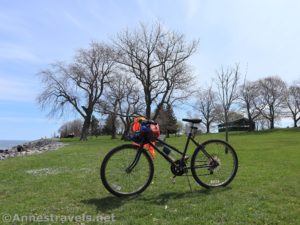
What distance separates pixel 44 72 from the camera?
46.6m

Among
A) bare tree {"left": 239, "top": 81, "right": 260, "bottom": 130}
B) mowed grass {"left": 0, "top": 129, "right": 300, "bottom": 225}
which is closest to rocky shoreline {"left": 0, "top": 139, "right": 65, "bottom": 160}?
mowed grass {"left": 0, "top": 129, "right": 300, "bottom": 225}

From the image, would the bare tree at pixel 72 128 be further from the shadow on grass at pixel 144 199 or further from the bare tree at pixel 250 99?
the shadow on grass at pixel 144 199

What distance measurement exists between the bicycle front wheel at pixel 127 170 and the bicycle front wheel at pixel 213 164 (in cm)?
84

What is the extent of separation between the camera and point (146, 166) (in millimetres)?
5926

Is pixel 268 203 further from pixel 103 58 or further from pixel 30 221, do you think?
pixel 103 58

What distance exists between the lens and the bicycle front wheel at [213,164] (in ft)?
20.3

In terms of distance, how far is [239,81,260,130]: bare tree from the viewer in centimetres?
7294

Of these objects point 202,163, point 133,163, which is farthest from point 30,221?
point 202,163

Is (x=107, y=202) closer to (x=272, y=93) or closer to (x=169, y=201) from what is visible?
(x=169, y=201)

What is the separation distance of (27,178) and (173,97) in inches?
1389

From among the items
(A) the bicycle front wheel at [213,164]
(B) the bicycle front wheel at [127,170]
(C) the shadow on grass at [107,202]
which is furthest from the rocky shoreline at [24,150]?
(A) the bicycle front wheel at [213,164]

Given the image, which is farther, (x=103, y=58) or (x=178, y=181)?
(x=103, y=58)

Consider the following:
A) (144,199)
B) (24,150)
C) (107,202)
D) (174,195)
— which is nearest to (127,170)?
(144,199)

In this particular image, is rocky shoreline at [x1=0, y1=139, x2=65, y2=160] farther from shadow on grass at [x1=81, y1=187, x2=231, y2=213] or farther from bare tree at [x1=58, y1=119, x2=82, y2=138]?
bare tree at [x1=58, y1=119, x2=82, y2=138]
